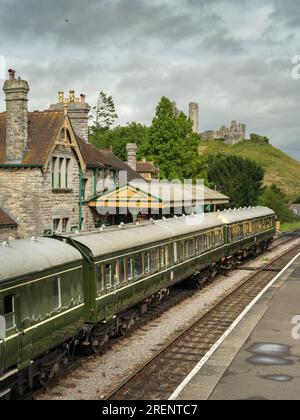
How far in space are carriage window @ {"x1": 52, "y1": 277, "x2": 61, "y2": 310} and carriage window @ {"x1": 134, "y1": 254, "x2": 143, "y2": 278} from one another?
17.4 feet

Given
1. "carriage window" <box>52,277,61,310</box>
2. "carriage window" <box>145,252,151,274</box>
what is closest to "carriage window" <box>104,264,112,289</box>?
"carriage window" <box>52,277,61,310</box>

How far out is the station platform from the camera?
39.8 feet

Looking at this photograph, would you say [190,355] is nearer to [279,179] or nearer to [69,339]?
[69,339]

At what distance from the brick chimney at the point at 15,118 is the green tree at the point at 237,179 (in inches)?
1851

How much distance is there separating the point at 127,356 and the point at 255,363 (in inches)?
137

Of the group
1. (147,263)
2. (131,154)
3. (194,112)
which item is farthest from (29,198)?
(194,112)

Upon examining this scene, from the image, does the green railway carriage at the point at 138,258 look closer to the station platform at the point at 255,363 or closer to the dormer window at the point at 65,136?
the station platform at the point at 255,363

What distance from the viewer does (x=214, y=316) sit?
20.4m

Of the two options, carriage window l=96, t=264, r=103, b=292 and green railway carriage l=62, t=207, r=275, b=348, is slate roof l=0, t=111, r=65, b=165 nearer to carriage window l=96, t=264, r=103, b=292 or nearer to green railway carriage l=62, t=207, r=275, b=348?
green railway carriage l=62, t=207, r=275, b=348

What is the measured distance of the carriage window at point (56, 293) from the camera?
12.1 metres

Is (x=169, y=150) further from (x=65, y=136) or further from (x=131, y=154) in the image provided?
(x=65, y=136)

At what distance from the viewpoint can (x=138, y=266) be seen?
58.3 ft

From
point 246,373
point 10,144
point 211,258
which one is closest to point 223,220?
point 211,258
